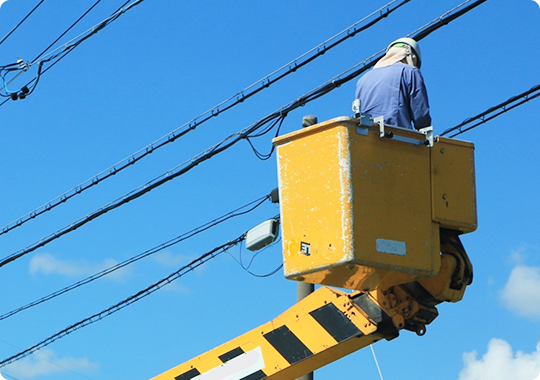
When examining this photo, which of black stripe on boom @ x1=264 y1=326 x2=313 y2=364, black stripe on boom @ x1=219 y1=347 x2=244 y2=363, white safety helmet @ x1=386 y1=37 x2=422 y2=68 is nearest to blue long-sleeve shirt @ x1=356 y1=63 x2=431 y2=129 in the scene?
white safety helmet @ x1=386 y1=37 x2=422 y2=68

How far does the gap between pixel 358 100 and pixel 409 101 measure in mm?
481

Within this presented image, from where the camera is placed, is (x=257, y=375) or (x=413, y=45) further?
(x=257, y=375)

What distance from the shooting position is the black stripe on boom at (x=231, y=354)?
712cm

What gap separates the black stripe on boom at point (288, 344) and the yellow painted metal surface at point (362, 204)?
90cm

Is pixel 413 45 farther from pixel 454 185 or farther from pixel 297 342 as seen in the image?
pixel 297 342

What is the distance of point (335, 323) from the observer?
6512 millimetres

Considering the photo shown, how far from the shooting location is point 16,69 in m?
12.2

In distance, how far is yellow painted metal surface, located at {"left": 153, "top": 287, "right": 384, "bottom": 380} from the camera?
21.2 feet

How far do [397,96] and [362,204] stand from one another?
1.05 m

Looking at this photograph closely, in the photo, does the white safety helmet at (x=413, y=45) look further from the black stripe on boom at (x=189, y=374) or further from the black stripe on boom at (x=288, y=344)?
the black stripe on boom at (x=189, y=374)

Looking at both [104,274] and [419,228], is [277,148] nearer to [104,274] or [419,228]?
[419,228]

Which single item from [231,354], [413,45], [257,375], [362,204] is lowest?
[257,375]

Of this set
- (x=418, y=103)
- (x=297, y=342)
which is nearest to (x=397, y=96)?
(x=418, y=103)

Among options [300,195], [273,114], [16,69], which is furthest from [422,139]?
[16,69]
